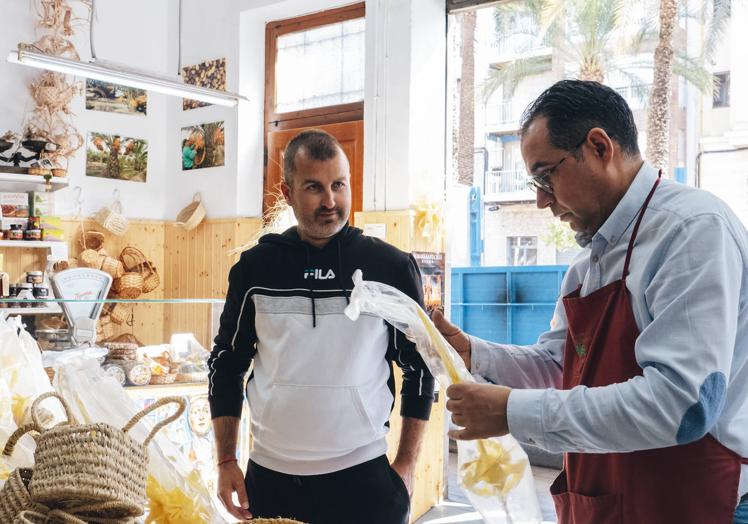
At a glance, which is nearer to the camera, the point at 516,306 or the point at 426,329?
the point at 426,329

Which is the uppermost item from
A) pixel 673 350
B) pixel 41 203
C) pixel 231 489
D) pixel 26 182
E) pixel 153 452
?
pixel 26 182

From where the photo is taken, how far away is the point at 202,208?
6.77 m

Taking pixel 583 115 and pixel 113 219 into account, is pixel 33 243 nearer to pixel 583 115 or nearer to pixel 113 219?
pixel 113 219

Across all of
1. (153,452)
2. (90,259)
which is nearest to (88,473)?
(153,452)

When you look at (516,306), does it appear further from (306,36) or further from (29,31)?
(29,31)

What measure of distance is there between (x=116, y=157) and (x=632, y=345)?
6603 millimetres

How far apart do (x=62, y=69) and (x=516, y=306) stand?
4.61 metres

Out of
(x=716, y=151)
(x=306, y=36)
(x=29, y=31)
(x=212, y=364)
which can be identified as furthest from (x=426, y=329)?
(x=716, y=151)

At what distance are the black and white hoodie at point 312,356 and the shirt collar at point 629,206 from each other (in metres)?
0.90

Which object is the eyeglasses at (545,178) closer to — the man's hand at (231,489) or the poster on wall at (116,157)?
the man's hand at (231,489)

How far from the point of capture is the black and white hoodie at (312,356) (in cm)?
204

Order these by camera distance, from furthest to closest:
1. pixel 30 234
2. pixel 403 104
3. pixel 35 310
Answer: pixel 30 234 < pixel 403 104 < pixel 35 310

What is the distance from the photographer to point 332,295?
7.00 feet

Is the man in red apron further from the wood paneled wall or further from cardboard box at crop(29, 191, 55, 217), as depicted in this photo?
cardboard box at crop(29, 191, 55, 217)
